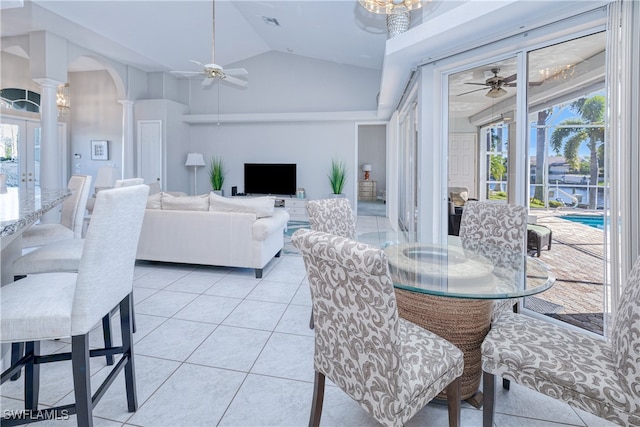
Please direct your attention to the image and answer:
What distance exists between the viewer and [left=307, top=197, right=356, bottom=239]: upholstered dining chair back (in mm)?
2586

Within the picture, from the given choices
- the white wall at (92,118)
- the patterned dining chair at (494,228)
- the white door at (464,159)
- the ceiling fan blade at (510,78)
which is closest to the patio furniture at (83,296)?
the patterned dining chair at (494,228)

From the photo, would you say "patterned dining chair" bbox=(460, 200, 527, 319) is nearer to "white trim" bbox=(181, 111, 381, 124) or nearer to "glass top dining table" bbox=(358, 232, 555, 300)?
"glass top dining table" bbox=(358, 232, 555, 300)

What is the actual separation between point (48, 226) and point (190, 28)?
15.6 feet

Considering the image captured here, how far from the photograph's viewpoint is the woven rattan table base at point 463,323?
1.64 metres

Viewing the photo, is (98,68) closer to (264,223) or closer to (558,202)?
(264,223)

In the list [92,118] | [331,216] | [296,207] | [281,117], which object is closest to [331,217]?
[331,216]

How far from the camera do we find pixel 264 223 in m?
3.61

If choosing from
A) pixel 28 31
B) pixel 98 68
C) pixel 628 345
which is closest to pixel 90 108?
pixel 98 68

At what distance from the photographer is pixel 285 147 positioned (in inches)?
325

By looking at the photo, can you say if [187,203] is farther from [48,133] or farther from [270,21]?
[270,21]

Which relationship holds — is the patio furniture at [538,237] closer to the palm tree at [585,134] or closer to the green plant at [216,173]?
the palm tree at [585,134]

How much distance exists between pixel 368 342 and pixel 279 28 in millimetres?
6698

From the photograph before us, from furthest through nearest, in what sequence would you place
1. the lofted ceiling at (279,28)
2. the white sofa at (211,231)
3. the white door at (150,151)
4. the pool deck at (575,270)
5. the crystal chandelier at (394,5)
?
the white door at (150,151), the white sofa at (211,231), the lofted ceiling at (279,28), the pool deck at (575,270), the crystal chandelier at (394,5)

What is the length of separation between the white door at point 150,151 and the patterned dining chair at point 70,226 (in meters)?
5.26
